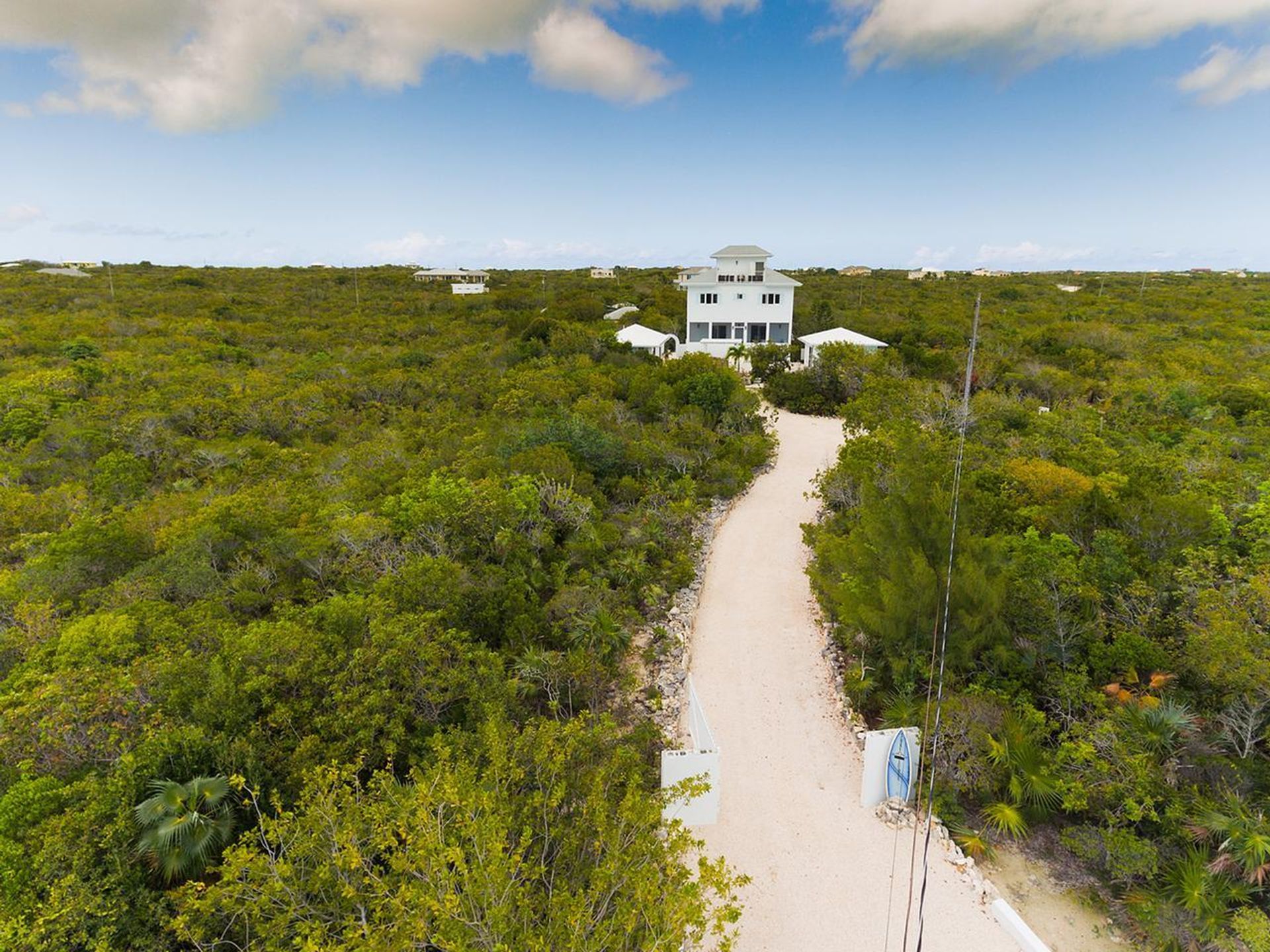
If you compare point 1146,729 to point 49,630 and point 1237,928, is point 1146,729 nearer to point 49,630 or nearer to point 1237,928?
point 1237,928

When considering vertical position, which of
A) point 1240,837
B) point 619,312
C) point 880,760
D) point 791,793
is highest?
point 619,312

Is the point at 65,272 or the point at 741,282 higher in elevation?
the point at 65,272

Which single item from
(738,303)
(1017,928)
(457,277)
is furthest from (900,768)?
(457,277)

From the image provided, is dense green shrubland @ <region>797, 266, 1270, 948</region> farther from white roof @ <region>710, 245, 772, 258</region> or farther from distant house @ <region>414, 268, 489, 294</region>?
distant house @ <region>414, 268, 489, 294</region>

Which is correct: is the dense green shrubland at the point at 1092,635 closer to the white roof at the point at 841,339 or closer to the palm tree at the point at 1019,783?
the palm tree at the point at 1019,783

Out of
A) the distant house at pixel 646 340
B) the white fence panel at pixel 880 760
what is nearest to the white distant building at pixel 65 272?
the distant house at pixel 646 340

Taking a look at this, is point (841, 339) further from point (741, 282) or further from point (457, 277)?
point (457, 277)

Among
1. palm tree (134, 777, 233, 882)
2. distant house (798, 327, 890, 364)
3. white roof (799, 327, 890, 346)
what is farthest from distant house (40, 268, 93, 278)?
palm tree (134, 777, 233, 882)

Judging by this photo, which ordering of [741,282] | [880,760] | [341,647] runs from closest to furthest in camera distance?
[880,760] < [341,647] < [741,282]
